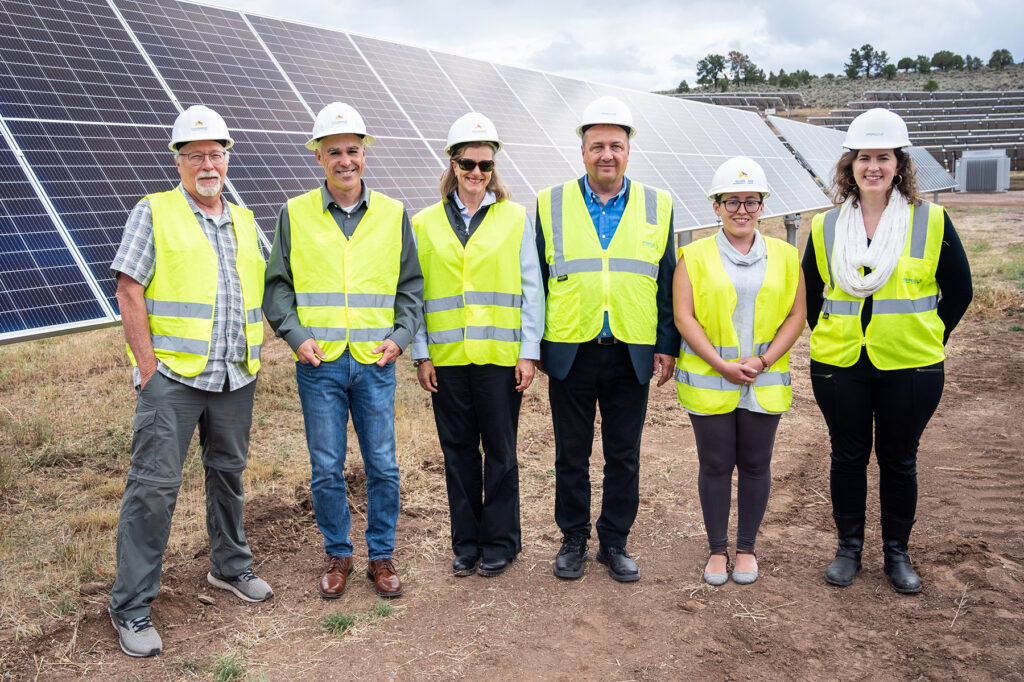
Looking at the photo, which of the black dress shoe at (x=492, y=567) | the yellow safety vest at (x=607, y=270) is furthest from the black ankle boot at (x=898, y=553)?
the black dress shoe at (x=492, y=567)

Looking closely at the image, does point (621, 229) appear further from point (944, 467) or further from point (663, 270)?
point (944, 467)

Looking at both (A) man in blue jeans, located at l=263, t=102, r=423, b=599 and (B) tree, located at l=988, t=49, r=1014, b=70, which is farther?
(B) tree, located at l=988, t=49, r=1014, b=70

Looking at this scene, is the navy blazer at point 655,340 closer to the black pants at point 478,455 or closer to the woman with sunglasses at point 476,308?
the woman with sunglasses at point 476,308

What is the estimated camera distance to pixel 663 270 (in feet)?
14.5

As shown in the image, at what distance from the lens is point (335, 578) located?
441cm

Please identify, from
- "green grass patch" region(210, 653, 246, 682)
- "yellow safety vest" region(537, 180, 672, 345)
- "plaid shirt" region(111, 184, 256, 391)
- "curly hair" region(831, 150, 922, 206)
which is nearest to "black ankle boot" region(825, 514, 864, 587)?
"yellow safety vest" region(537, 180, 672, 345)

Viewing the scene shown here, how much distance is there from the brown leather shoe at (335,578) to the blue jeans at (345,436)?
0.32 ft

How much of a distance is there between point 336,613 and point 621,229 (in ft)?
8.43

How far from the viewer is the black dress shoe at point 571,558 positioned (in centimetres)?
454

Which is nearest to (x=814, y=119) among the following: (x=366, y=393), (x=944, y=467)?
(x=944, y=467)

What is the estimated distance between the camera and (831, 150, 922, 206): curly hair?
4125 mm

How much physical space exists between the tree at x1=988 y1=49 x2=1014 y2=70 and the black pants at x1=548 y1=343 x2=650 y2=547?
Result: 3251 inches

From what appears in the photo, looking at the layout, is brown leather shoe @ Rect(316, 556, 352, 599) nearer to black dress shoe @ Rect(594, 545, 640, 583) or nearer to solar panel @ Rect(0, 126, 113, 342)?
black dress shoe @ Rect(594, 545, 640, 583)

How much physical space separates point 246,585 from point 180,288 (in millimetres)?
1723
